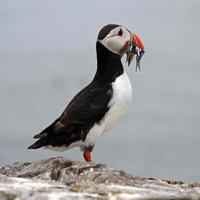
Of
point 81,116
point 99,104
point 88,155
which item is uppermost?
point 99,104

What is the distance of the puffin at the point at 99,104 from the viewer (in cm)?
1140

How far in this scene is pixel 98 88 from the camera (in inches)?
459

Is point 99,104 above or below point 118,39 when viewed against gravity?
below

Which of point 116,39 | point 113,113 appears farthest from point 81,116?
point 116,39

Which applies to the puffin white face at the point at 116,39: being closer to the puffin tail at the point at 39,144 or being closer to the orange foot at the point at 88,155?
the orange foot at the point at 88,155

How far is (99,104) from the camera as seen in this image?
1138 centimetres

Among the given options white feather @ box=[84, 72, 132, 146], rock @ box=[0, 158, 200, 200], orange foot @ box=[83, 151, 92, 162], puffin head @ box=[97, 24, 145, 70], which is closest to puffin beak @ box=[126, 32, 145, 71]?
puffin head @ box=[97, 24, 145, 70]

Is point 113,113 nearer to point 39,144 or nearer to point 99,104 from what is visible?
point 99,104

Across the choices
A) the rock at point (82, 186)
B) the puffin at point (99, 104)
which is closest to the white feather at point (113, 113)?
the puffin at point (99, 104)

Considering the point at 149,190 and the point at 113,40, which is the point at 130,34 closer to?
the point at 113,40

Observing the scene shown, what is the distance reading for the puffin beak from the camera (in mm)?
12446

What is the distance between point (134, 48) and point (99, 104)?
6.21 ft

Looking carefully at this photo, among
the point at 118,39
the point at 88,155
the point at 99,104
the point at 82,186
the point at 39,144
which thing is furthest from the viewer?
the point at 118,39

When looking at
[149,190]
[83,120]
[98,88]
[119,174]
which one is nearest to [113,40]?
[98,88]
